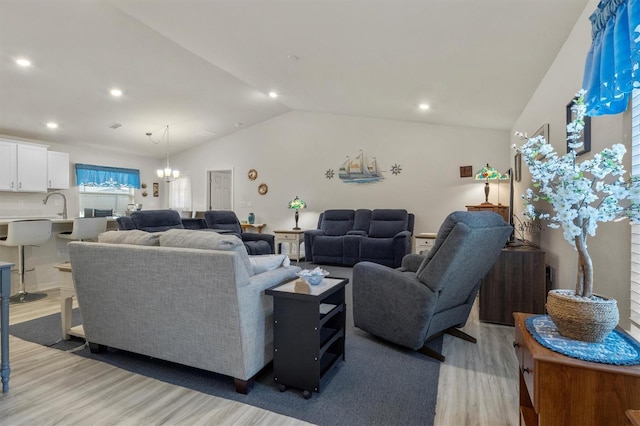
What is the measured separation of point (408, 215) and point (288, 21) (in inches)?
150

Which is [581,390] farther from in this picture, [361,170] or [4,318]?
[361,170]

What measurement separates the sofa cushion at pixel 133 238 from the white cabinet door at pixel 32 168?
15.7ft

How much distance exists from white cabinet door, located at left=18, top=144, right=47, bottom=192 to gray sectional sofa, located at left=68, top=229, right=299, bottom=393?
15.5 feet

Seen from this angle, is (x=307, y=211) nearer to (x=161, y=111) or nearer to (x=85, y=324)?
(x=161, y=111)

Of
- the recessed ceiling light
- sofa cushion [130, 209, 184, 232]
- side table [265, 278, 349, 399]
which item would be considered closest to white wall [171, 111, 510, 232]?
sofa cushion [130, 209, 184, 232]

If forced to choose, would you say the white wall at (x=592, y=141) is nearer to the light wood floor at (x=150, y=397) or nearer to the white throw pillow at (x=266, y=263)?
the light wood floor at (x=150, y=397)

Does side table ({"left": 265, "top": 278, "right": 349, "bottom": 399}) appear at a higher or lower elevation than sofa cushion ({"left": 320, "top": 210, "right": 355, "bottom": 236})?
lower

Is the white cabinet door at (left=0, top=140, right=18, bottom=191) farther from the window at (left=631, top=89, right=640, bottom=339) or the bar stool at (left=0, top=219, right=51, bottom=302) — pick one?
the window at (left=631, top=89, right=640, bottom=339)

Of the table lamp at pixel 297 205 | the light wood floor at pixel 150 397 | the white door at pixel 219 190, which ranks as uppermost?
the white door at pixel 219 190

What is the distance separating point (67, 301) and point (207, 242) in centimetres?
164

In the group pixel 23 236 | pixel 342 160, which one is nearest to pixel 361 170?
pixel 342 160

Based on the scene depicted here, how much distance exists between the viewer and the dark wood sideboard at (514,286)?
276cm

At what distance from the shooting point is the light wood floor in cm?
166

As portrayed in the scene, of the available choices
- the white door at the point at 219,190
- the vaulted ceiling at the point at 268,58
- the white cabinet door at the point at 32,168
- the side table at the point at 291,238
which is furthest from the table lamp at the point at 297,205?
the white cabinet door at the point at 32,168
